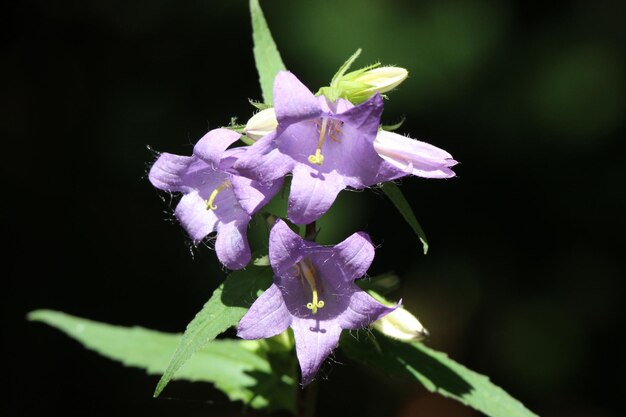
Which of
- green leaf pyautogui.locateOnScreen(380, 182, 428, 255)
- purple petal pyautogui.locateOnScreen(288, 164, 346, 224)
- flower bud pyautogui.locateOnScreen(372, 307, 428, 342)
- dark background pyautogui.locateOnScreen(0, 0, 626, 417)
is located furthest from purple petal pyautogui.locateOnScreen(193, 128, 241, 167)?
dark background pyautogui.locateOnScreen(0, 0, 626, 417)

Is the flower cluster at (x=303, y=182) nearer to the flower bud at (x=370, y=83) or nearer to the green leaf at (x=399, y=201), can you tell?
the flower bud at (x=370, y=83)

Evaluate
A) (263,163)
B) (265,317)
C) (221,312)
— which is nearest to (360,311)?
(265,317)

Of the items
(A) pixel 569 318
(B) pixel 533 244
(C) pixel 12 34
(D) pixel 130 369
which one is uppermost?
(C) pixel 12 34

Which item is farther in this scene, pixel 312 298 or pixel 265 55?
pixel 265 55

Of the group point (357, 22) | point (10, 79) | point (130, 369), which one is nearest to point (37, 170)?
point (10, 79)

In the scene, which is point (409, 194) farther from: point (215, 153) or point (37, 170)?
point (215, 153)

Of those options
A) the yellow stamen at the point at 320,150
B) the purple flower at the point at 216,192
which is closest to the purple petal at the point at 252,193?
the purple flower at the point at 216,192

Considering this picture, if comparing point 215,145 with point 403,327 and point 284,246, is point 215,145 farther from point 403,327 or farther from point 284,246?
point 403,327
